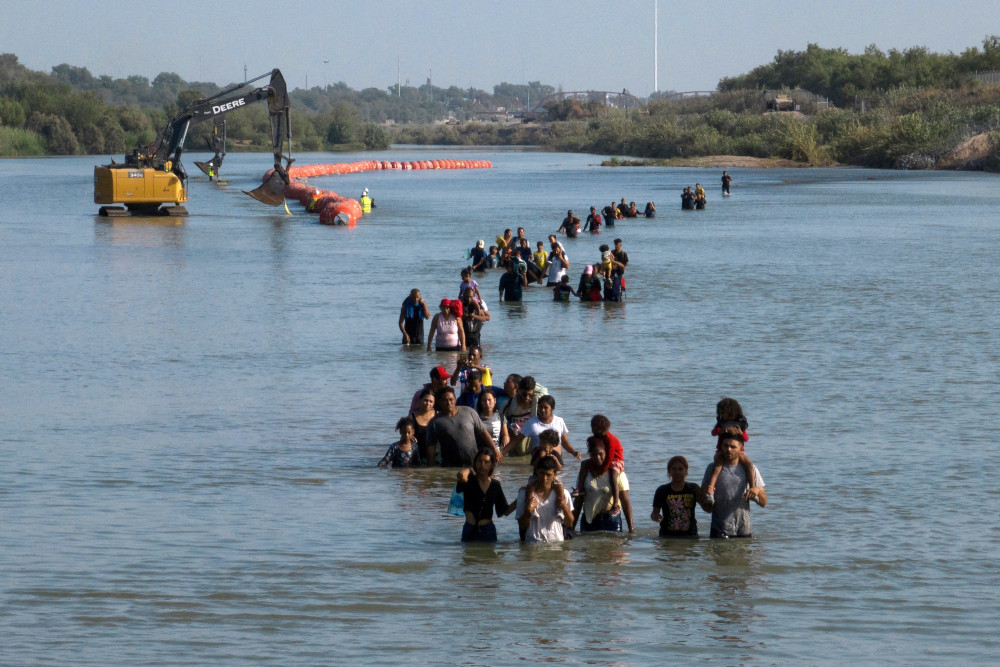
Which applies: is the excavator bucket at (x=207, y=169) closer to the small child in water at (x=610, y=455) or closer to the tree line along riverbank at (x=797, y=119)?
the tree line along riverbank at (x=797, y=119)

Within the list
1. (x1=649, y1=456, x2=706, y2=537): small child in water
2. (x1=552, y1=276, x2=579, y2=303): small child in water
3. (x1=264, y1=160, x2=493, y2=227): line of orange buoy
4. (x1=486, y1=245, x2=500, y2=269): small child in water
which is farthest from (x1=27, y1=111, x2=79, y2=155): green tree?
(x1=649, y1=456, x2=706, y2=537): small child in water

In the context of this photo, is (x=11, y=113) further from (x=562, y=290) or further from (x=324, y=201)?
(x=562, y=290)

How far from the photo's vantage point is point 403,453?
1455 cm

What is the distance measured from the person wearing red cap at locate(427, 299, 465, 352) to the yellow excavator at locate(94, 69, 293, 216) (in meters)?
34.6

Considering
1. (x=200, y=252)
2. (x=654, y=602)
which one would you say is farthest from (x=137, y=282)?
(x=654, y=602)

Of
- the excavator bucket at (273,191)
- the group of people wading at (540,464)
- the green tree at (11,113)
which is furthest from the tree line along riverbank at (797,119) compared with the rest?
the group of people wading at (540,464)

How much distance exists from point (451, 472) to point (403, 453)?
644 mm

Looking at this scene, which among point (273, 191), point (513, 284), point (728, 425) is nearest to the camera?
point (728, 425)

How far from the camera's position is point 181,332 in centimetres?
2505

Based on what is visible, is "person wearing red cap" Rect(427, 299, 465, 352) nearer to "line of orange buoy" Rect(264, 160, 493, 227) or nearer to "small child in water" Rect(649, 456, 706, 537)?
"small child in water" Rect(649, 456, 706, 537)

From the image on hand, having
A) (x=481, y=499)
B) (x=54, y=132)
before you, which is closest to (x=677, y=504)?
(x=481, y=499)

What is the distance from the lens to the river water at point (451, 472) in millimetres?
9617

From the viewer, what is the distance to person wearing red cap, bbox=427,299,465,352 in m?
21.9

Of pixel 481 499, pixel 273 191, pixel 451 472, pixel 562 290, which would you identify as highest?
pixel 273 191
